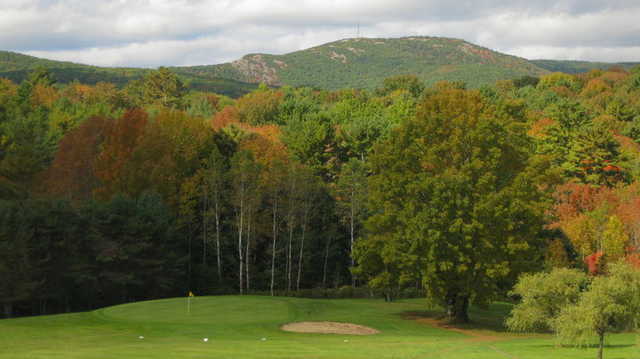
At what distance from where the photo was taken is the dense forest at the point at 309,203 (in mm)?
47969

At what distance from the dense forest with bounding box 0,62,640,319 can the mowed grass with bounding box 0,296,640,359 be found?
128 inches

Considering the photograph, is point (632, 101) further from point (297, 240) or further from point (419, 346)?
point (419, 346)

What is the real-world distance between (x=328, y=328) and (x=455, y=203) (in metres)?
11.1

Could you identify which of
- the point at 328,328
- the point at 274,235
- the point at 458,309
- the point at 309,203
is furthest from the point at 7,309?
the point at 458,309

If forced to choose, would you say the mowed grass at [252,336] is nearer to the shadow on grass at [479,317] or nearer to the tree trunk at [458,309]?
the shadow on grass at [479,317]

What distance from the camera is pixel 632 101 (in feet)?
464

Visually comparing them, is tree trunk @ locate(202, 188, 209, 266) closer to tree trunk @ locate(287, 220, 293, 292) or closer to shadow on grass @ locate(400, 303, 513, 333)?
tree trunk @ locate(287, 220, 293, 292)

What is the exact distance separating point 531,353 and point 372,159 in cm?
2045

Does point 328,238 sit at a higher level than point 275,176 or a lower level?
lower

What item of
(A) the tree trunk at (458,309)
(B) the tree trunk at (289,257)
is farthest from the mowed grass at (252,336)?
(B) the tree trunk at (289,257)

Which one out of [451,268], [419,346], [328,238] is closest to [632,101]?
[328,238]

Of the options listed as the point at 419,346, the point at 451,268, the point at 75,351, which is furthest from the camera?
the point at 451,268

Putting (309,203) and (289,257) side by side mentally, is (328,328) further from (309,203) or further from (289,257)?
(309,203)

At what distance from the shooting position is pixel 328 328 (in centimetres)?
4362
